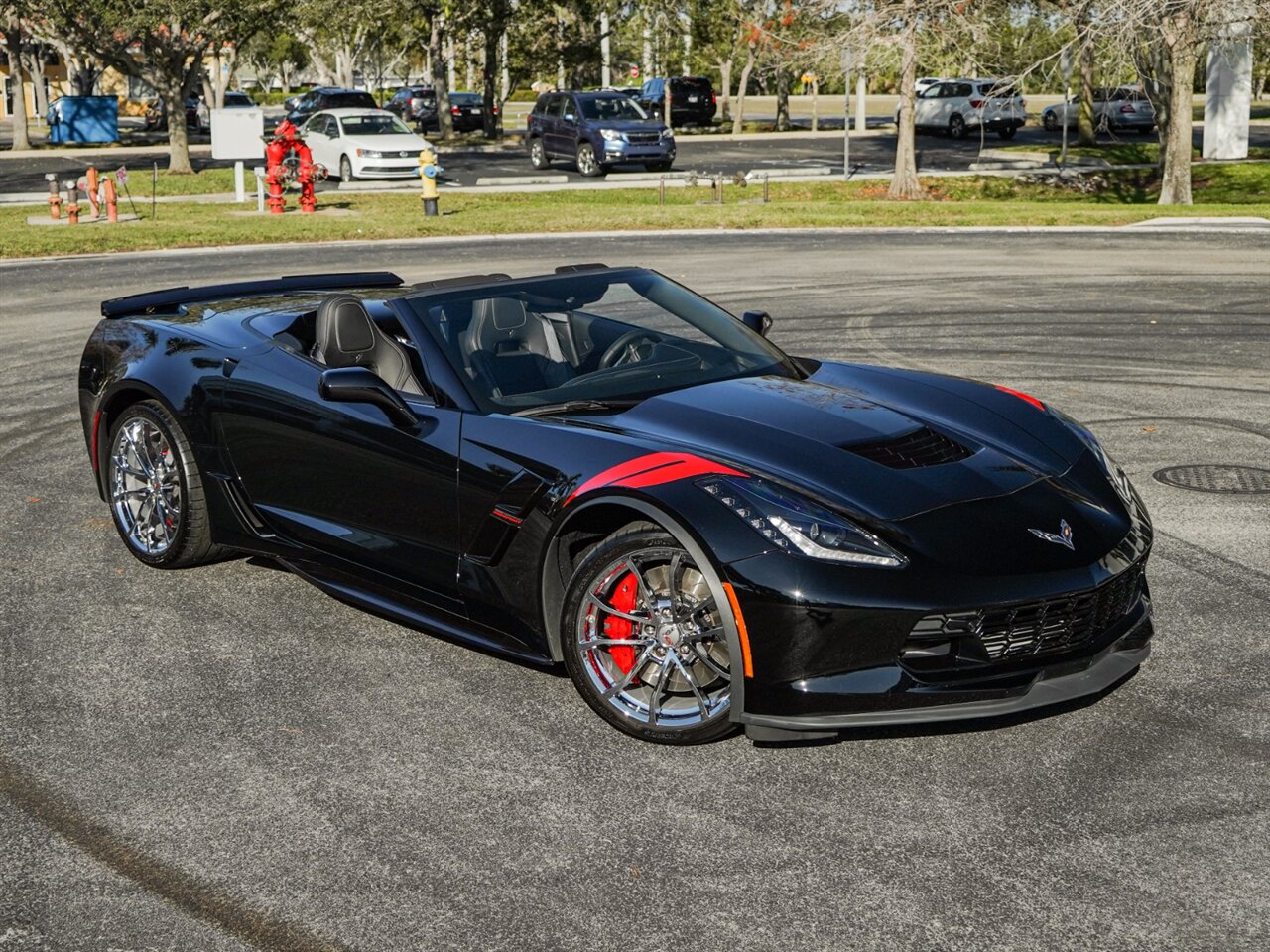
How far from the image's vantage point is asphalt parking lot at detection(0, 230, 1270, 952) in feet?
12.8

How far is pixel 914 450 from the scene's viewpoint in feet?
17.2

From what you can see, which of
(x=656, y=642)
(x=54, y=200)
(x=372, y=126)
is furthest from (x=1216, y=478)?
(x=372, y=126)

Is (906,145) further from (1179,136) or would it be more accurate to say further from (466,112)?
(466,112)

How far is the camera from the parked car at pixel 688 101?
6041 cm

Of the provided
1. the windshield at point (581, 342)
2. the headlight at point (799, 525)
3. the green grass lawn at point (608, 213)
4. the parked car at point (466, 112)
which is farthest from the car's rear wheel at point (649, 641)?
the parked car at point (466, 112)

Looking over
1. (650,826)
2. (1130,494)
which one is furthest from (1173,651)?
(650,826)

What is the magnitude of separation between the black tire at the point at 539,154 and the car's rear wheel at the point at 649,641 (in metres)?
34.5

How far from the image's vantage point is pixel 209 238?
23.5 metres

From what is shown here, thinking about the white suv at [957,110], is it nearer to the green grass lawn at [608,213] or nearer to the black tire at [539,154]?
the black tire at [539,154]

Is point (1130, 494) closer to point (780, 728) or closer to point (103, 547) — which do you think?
point (780, 728)

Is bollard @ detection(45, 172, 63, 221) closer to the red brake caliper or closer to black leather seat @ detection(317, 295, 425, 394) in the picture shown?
black leather seat @ detection(317, 295, 425, 394)

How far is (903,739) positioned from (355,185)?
29571 millimetres

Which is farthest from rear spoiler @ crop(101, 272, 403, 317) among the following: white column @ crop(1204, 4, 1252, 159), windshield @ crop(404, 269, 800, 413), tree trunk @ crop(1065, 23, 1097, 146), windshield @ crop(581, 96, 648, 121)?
tree trunk @ crop(1065, 23, 1097, 146)

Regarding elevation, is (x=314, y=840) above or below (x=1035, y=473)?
below
